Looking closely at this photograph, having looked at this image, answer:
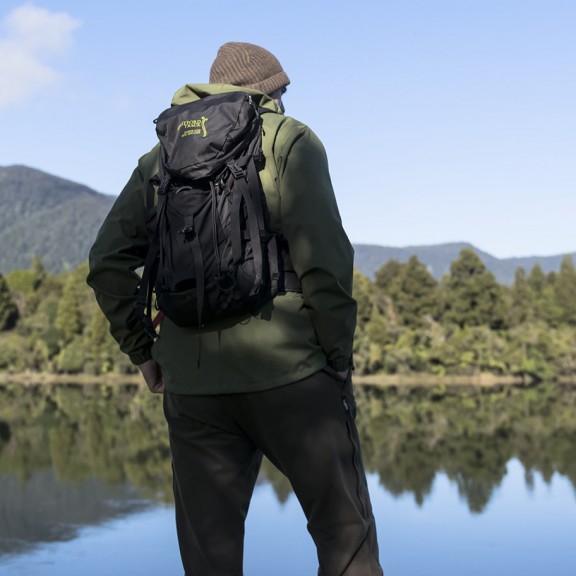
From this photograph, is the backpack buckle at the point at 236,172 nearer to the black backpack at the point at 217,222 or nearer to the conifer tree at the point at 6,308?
the black backpack at the point at 217,222

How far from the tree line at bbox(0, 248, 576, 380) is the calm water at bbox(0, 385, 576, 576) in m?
13.5

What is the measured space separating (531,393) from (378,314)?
33.6ft

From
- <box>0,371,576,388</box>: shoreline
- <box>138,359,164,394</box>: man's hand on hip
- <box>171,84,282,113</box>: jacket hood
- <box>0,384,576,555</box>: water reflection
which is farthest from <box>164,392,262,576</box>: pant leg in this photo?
<box>0,371,576,388</box>: shoreline

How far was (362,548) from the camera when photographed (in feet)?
6.93

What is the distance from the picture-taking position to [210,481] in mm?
2211

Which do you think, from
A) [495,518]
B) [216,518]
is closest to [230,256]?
[216,518]

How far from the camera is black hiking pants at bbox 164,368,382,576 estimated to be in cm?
208

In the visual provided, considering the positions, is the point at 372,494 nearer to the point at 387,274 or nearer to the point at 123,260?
the point at 123,260

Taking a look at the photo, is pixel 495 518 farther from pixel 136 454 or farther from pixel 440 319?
pixel 440 319

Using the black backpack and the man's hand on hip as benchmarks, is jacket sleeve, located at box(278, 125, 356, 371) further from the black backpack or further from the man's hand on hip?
the man's hand on hip

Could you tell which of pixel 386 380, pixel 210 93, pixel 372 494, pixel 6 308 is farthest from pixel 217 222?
pixel 6 308

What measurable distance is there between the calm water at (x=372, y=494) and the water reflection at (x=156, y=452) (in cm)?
4

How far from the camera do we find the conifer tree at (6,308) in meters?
44.1

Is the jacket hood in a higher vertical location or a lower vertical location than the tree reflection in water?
higher
